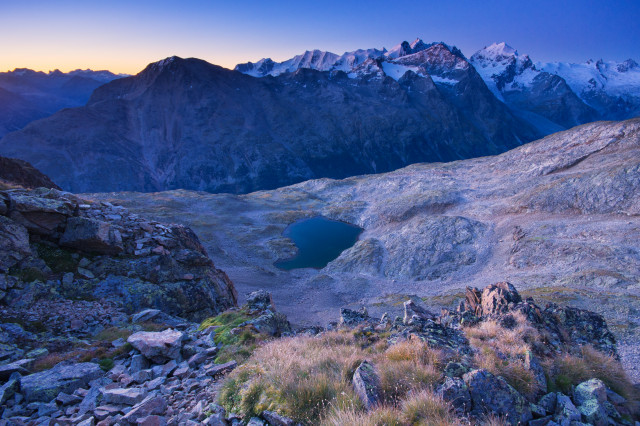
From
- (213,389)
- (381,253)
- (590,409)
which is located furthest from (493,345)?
(381,253)

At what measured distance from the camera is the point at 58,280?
17.2 metres

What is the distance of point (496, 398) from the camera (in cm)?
741

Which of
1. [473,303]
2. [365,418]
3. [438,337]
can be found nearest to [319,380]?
[365,418]

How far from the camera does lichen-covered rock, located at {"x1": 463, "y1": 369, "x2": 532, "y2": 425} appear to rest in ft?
23.9

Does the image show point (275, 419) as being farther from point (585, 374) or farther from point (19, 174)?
point (19, 174)

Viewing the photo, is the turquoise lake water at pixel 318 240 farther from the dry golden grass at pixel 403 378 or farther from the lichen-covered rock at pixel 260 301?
the dry golden grass at pixel 403 378

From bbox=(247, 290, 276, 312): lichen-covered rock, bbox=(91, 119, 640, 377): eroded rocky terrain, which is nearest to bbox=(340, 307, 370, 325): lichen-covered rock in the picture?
bbox=(247, 290, 276, 312): lichen-covered rock

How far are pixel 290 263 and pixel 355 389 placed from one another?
219ft

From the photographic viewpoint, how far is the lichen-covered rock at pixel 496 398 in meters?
7.27

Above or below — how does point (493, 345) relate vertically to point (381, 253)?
above

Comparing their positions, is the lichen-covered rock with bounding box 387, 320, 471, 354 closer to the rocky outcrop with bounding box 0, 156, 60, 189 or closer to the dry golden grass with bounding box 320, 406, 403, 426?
the dry golden grass with bounding box 320, 406, 403, 426

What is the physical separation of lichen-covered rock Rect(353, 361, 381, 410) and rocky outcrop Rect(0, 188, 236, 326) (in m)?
15.4

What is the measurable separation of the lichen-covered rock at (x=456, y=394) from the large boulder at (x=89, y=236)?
19933 millimetres

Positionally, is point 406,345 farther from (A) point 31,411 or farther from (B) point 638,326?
(B) point 638,326
